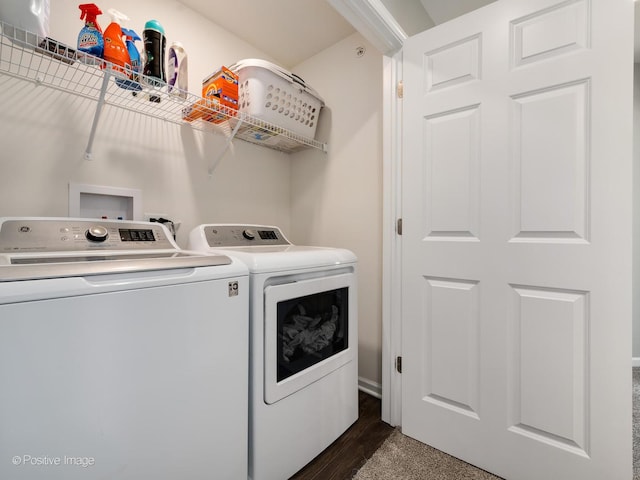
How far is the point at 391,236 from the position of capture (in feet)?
5.15

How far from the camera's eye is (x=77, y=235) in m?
1.11

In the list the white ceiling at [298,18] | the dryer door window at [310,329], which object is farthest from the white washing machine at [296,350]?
the white ceiling at [298,18]

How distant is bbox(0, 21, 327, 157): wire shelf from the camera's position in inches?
41.1

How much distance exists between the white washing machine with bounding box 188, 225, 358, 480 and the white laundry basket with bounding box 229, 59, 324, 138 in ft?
2.35

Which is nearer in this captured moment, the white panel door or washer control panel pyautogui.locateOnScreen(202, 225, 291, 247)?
the white panel door

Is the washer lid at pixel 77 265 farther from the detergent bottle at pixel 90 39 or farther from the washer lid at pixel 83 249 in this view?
the detergent bottle at pixel 90 39

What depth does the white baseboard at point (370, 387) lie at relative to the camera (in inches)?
72.8

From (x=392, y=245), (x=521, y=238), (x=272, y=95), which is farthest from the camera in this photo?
(x=272, y=95)

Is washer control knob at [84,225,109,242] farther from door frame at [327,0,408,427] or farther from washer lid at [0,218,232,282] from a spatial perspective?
door frame at [327,0,408,427]

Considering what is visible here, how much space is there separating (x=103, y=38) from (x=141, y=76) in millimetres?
172

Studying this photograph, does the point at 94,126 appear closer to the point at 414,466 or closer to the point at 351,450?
the point at 351,450

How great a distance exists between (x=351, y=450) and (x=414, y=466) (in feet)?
0.94

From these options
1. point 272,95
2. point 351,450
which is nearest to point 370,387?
point 351,450

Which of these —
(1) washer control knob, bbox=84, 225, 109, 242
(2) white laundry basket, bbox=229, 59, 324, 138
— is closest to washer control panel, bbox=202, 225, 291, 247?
(1) washer control knob, bbox=84, 225, 109, 242
